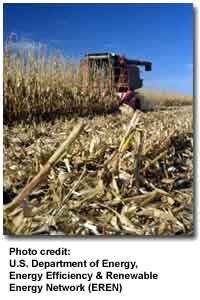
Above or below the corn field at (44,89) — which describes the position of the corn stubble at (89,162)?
below

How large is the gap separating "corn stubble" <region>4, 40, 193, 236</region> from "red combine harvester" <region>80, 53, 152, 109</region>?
6cm

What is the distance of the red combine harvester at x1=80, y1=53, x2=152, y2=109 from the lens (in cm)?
279

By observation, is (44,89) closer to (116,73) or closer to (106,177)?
(116,73)

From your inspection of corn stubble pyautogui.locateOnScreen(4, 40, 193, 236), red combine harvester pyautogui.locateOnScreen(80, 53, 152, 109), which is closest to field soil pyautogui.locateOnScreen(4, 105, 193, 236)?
corn stubble pyautogui.locateOnScreen(4, 40, 193, 236)

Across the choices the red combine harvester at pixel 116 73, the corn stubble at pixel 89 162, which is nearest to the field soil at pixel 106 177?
the corn stubble at pixel 89 162

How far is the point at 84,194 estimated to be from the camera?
8.94 ft

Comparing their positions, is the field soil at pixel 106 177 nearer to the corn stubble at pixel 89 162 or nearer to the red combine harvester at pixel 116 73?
the corn stubble at pixel 89 162

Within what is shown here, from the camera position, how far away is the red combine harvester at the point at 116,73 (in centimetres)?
279

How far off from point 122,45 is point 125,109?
33cm

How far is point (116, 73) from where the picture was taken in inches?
116

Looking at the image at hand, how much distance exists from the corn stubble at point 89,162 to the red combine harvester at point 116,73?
0.06m

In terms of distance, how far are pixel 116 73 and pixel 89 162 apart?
1.55ft
